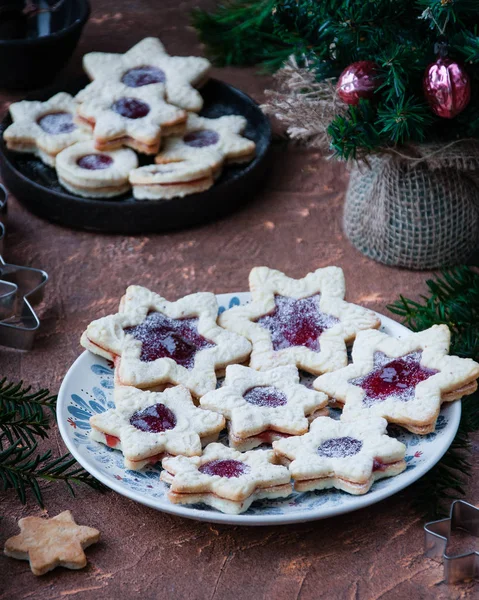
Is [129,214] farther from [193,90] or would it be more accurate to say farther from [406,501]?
[406,501]

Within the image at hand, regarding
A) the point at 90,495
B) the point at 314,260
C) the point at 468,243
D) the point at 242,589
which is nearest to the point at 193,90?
the point at 314,260

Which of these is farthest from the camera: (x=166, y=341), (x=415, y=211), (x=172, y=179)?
(x=172, y=179)

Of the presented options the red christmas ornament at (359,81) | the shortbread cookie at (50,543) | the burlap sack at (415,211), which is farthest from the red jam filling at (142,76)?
the shortbread cookie at (50,543)

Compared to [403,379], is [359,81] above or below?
above

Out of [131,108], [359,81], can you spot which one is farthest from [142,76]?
[359,81]

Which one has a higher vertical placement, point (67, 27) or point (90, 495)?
point (67, 27)

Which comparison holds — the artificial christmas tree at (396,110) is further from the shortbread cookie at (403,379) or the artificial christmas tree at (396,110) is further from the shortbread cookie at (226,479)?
the shortbread cookie at (226,479)

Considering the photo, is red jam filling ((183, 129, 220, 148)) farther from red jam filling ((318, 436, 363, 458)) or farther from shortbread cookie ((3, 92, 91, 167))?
red jam filling ((318, 436, 363, 458))

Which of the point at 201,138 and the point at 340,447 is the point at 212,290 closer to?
the point at 201,138
